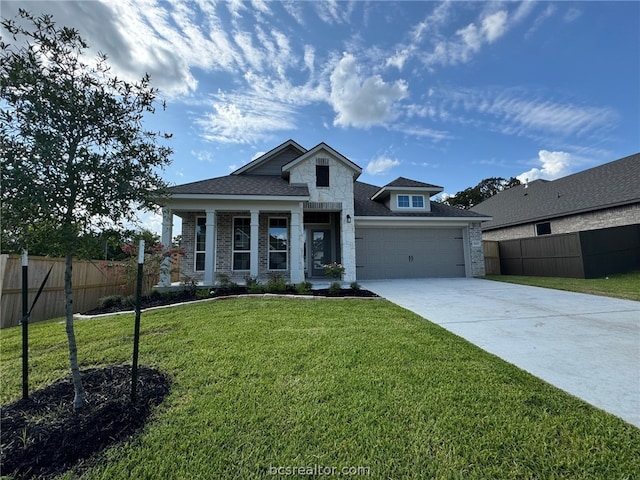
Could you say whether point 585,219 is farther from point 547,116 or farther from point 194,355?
point 194,355

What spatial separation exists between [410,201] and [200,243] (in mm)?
10034

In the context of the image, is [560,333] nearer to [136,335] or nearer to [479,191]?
[136,335]

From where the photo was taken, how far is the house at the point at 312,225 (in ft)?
33.0

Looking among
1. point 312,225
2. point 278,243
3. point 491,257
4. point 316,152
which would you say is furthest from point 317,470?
point 491,257

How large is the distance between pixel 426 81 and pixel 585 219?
12205 mm

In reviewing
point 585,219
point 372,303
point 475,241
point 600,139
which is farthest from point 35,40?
point 600,139

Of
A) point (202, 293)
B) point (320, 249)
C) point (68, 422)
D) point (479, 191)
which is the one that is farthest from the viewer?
point (479, 191)

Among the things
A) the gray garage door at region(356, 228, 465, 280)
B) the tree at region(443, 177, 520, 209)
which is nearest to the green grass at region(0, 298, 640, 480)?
the gray garage door at region(356, 228, 465, 280)

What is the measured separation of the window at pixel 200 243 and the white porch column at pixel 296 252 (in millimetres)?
3853

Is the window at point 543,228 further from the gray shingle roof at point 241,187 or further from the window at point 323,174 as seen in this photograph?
the gray shingle roof at point 241,187

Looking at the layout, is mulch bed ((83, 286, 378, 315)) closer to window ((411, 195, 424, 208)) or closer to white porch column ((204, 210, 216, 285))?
white porch column ((204, 210, 216, 285))

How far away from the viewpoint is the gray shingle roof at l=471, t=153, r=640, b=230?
13.9 metres

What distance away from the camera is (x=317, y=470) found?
183 cm

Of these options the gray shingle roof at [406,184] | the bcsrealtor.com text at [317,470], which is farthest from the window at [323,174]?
the bcsrealtor.com text at [317,470]
